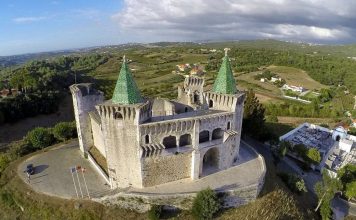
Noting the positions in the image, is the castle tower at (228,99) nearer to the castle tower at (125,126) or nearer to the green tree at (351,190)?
the castle tower at (125,126)

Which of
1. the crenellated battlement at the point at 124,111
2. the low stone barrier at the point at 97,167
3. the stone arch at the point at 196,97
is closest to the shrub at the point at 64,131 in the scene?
the low stone barrier at the point at 97,167

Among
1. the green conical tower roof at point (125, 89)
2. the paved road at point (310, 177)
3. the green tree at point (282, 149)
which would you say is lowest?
the paved road at point (310, 177)

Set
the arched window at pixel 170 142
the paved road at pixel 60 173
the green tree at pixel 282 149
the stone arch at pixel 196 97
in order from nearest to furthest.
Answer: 1. the arched window at pixel 170 142
2. the paved road at pixel 60 173
3. the stone arch at pixel 196 97
4. the green tree at pixel 282 149

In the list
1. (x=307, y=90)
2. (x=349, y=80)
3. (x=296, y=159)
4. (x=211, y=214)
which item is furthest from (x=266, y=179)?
(x=349, y=80)

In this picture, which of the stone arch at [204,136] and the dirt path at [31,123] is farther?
the dirt path at [31,123]

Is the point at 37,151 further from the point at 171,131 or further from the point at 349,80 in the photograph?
the point at 349,80

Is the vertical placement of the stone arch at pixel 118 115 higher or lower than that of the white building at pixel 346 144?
higher

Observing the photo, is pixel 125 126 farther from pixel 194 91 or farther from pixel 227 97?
pixel 194 91
